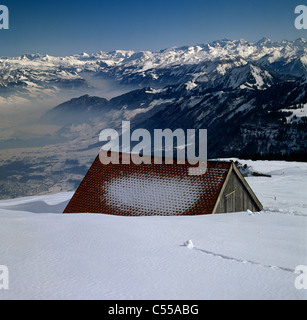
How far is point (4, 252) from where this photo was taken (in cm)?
810

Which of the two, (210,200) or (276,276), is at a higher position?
(210,200)

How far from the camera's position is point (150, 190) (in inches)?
649

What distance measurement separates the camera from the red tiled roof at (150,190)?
15453 millimetres

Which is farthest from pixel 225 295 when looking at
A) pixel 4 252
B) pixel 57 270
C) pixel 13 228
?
pixel 13 228

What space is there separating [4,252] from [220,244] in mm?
5953

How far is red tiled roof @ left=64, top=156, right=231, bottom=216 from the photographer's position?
15453mm

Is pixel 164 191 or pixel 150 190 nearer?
pixel 164 191
